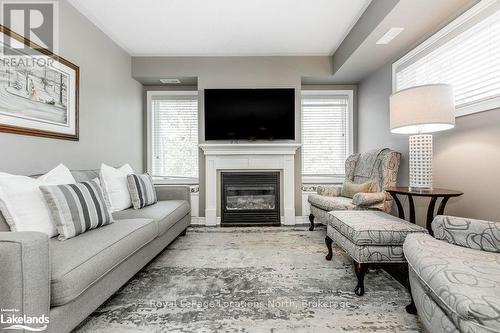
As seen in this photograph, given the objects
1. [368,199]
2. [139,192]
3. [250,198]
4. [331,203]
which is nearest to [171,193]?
[139,192]

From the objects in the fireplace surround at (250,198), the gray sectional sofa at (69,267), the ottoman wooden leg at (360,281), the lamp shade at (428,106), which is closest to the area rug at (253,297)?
the ottoman wooden leg at (360,281)

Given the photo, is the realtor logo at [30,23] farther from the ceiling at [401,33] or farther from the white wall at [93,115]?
the ceiling at [401,33]

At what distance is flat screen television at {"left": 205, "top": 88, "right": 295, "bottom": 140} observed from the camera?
12.6 feet

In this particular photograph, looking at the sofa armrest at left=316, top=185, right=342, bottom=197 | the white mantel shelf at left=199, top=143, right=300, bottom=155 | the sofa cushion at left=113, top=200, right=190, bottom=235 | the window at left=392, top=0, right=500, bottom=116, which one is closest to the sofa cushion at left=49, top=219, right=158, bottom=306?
the sofa cushion at left=113, top=200, right=190, bottom=235

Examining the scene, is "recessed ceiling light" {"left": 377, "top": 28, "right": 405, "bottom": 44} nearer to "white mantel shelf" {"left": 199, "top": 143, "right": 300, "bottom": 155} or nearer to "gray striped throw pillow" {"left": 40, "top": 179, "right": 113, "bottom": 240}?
"white mantel shelf" {"left": 199, "top": 143, "right": 300, "bottom": 155}

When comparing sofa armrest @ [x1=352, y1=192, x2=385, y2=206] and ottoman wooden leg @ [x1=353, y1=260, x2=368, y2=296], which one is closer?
ottoman wooden leg @ [x1=353, y1=260, x2=368, y2=296]

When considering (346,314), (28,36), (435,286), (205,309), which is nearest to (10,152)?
(28,36)

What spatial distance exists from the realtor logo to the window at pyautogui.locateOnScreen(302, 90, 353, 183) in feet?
11.3

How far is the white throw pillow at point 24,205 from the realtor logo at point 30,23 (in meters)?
1.11

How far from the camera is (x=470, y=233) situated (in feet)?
4.87

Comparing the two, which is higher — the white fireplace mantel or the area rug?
the white fireplace mantel

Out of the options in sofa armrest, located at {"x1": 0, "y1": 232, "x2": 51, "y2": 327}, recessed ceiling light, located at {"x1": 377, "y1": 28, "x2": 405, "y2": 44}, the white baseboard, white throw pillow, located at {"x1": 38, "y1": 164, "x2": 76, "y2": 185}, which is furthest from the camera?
the white baseboard

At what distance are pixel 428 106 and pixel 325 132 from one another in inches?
90.9

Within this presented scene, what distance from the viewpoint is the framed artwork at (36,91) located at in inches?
75.1
